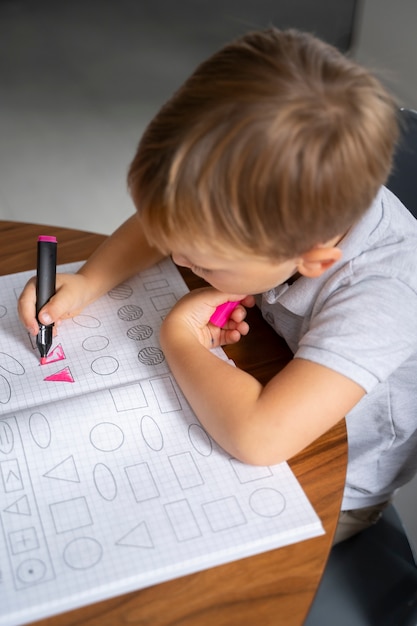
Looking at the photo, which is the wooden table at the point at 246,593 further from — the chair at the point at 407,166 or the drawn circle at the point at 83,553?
the chair at the point at 407,166

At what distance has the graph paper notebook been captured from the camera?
0.58 m

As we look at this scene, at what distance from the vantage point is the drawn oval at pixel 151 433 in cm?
69

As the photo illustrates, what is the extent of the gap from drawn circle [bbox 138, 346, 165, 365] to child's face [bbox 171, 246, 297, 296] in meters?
0.10

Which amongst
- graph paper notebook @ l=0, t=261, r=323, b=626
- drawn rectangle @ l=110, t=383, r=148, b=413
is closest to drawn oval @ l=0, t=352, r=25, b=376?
graph paper notebook @ l=0, t=261, r=323, b=626

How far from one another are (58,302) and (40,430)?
0.58 feet

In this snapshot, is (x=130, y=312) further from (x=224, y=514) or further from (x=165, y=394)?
(x=224, y=514)

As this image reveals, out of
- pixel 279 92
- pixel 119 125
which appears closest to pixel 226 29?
pixel 119 125

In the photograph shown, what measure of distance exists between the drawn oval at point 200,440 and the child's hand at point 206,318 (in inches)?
4.5

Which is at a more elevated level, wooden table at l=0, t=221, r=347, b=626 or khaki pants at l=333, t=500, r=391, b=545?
wooden table at l=0, t=221, r=347, b=626

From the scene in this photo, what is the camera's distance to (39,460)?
2.19 feet

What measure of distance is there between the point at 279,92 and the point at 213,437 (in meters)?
0.33

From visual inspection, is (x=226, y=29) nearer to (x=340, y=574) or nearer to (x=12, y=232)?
(x=12, y=232)

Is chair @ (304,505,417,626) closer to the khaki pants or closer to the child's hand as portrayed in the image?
the khaki pants

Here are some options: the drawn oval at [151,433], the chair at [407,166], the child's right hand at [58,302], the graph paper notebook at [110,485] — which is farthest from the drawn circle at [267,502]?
the chair at [407,166]
